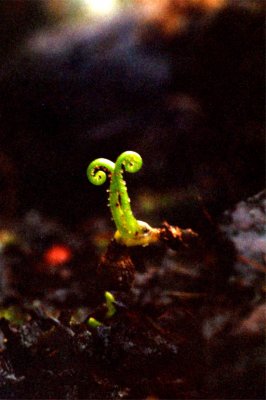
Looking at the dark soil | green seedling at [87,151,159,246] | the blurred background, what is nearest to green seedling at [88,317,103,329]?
the dark soil

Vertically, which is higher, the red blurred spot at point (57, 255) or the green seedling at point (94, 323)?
the red blurred spot at point (57, 255)

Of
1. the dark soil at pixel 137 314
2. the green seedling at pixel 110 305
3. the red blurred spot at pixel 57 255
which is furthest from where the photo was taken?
the red blurred spot at pixel 57 255

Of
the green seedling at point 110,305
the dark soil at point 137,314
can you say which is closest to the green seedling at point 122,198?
the dark soil at point 137,314

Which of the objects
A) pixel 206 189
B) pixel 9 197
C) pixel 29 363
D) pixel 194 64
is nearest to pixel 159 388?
pixel 29 363

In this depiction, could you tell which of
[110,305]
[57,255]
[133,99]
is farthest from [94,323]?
[133,99]

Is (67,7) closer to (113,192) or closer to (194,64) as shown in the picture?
(194,64)

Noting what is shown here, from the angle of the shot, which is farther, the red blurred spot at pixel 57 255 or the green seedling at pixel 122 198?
the red blurred spot at pixel 57 255

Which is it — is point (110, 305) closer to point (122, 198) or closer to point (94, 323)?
point (94, 323)

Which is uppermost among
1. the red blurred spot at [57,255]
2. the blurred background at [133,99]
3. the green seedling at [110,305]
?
the blurred background at [133,99]

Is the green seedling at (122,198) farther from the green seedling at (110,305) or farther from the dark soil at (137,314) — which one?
the green seedling at (110,305)

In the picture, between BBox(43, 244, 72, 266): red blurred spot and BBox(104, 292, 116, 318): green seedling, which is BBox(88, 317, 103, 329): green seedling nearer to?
BBox(104, 292, 116, 318): green seedling
